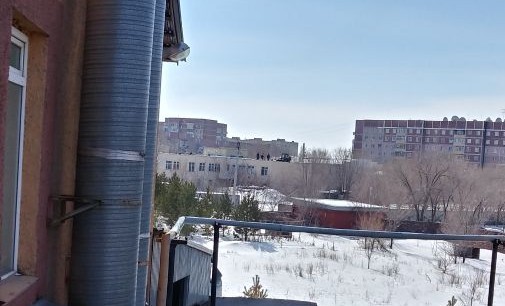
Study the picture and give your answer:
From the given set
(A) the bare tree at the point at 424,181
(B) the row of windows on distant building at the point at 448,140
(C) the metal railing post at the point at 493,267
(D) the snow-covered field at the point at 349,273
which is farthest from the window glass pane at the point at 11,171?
(B) the row of windows on distant building at the point at 448,140

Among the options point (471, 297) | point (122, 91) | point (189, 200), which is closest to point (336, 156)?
point (189, 200)

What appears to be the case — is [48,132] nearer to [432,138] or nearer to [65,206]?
[65,206]

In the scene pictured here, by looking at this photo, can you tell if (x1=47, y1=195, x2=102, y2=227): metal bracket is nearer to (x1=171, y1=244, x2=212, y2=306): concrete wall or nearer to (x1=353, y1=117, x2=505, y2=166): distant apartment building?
(x1=171, y1=244, x2=212, y2=306): concrete wall

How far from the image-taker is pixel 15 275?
1982 millimetres

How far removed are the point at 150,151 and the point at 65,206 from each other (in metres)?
0.63

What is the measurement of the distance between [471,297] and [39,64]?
17.6 metres

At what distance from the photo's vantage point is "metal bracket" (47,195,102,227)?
2.16 m

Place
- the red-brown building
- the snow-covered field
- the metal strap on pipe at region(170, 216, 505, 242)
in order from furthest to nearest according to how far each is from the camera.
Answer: the red-brown building
the snow-covered field
the metal strap on pipe at region(170, 216, 505, 242)

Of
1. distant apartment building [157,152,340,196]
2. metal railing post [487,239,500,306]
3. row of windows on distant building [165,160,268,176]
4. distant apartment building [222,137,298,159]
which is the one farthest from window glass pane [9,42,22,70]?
distant apartment building [222,137,298,159]

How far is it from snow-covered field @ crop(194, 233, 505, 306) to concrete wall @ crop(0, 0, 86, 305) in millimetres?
11603

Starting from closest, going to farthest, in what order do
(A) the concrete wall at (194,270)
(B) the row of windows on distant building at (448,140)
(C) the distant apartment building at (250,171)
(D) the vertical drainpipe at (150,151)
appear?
(D) the vertical drainpipe at (150,151), (A) the concrete wall at (194,270), (C) the distant apartment building at (250,171), (B) the row of windows on distant building at (448,140)

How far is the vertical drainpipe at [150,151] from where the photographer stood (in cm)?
273

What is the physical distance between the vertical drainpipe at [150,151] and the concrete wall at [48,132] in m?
0.49

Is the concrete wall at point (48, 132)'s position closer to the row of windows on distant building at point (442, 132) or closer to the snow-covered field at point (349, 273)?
the snow-covered field at point (349, 273)
